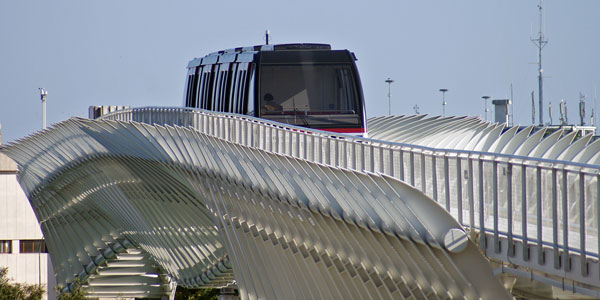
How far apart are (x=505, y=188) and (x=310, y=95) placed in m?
12.0

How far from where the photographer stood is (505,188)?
12.1 meters

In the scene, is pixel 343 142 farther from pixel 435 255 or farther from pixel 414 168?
pixel 435 255

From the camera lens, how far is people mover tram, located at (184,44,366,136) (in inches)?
913

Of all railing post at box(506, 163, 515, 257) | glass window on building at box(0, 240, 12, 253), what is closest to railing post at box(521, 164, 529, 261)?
railing post at box(506, 163, 515, 257)

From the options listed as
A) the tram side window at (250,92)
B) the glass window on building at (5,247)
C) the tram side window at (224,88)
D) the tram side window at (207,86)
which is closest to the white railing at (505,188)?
the tram side window at (250,92)

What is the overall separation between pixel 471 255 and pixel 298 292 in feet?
22.1

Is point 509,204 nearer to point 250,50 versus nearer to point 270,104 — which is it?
point 270,104

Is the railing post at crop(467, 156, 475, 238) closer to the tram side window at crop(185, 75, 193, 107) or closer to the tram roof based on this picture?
the tram roof

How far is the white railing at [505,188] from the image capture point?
34.8 feet

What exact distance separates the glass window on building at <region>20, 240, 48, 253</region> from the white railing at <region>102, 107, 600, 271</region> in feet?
128

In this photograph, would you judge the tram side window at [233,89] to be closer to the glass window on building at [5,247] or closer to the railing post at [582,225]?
the railing post at [582,225]

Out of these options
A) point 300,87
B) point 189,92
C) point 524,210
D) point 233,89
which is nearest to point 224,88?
point 233,89

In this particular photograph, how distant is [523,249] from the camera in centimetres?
1123

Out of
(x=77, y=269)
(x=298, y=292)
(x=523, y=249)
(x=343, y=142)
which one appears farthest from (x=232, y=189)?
(x=77, y=269)
